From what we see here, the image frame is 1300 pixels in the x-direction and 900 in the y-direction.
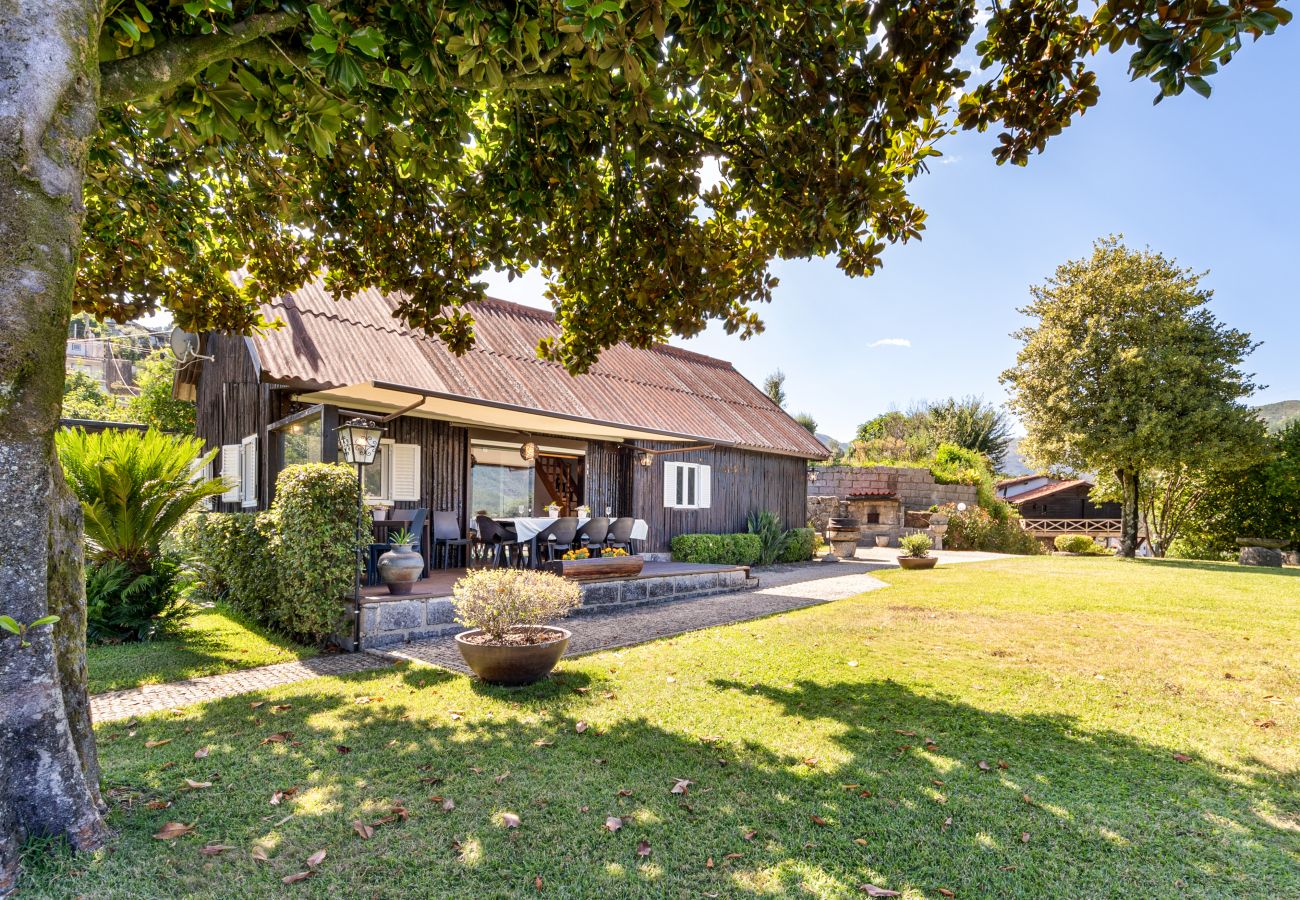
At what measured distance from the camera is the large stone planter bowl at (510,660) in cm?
526

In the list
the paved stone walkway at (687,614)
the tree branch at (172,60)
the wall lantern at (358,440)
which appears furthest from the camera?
the wall lantern at (358,440)

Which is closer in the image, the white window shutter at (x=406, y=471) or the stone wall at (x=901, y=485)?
the white window shutter at (x=406, y=471)

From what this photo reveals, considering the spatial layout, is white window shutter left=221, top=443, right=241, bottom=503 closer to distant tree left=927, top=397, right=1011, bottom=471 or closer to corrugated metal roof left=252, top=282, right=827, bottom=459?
corrugated metal roof left=252, top=282, right=827, bottom=459

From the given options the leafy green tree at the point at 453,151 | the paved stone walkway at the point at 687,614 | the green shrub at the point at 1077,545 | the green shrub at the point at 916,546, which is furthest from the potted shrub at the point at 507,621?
the green shrub at the point at 1077,545

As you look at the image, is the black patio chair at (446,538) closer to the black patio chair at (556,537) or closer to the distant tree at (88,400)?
the black patio chair at (556,537)

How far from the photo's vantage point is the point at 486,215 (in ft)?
Result: 20.1

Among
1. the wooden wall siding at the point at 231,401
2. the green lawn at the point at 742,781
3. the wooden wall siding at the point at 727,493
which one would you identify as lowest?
the green lawn at the point at 742,781

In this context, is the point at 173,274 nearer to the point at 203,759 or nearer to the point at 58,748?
the point at 203,759

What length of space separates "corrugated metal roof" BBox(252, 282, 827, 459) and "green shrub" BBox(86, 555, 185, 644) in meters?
2.90

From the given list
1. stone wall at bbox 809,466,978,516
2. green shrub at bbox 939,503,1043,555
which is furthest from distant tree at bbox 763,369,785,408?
green shrub at bbox 939,503,1043,555

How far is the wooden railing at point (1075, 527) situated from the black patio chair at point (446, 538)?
25.6 m

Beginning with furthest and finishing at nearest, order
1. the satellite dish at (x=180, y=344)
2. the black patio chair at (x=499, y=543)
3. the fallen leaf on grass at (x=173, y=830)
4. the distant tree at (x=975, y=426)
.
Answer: the distant tree at (x=975, y=426) → the satellite dish at (x=180, y=344) → the black patio chair at (x=499, y=543) → the fallen leaf on grass at (x=173, y=830)

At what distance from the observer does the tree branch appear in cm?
313

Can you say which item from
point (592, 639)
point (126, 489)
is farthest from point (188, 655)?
point (592, 639)
